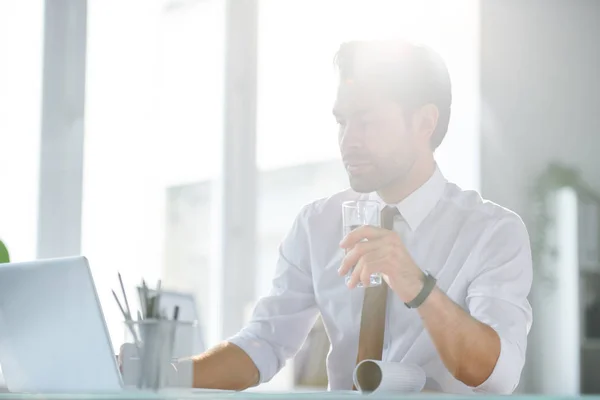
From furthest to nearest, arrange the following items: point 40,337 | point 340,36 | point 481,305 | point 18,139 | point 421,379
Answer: point 340,36 → point 18,139 → point 481,305 → point 421,379 → point 40,337

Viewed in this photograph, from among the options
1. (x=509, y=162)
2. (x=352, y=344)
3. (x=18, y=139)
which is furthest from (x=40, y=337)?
(x=509, y=162)

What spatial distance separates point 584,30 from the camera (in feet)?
18.4

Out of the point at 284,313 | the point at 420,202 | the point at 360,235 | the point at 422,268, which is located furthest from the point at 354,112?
the point at 360,235

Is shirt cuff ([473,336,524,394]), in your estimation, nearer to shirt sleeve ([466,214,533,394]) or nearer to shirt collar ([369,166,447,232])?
shirt sleeve ([466,214,533,394])

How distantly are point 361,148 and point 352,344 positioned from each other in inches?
18.3

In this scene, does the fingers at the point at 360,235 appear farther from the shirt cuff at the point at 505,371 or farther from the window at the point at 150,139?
the window at the point at 150,139

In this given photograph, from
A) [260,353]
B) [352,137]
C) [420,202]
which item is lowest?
[260,353]

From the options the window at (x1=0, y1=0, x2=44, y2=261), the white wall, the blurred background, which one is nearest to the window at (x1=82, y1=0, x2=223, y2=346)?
the blurred background

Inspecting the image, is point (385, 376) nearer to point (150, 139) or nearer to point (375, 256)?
point (375, 256)

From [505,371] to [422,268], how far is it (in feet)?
1.22

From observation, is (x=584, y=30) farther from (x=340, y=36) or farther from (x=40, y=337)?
(x=40, y=337)

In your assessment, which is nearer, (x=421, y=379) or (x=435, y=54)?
(x=421, y=379)

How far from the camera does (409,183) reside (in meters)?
2.06

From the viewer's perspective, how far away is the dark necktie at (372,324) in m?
1.83
